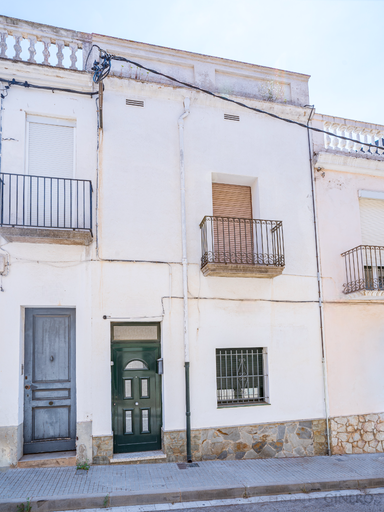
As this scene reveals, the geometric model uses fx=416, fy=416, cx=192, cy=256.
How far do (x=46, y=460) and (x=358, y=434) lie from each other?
594 centimetres

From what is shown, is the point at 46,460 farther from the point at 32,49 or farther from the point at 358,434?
the point at 32,49

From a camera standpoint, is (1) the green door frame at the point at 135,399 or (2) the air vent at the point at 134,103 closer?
(1) the green door frame at the point at 135,399

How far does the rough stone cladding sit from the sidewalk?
750mm

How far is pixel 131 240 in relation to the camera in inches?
297

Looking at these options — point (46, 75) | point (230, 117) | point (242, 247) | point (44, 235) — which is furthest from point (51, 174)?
point (242, 247)

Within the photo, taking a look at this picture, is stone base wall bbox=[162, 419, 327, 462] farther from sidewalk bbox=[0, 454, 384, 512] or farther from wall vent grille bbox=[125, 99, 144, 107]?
wall vent grille bbox=[125, 99, 144, 107]

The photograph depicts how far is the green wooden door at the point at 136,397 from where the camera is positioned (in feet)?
23.9

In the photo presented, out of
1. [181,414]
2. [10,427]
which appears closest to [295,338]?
[181,414]

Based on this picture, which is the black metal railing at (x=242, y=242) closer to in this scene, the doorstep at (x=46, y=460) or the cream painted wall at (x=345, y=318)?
the cream painted wall at (x=345, y=318)

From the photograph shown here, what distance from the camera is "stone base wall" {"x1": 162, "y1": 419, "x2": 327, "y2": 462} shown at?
23.8 feet

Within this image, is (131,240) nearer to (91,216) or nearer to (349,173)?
(91,216)

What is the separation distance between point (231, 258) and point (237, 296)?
2.44ft

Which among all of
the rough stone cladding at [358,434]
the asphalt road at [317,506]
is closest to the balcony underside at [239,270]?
the rough stone cladding at [358,434]

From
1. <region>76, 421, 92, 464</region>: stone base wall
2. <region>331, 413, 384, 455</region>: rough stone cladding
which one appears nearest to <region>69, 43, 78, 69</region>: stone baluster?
<region>76, 421, 92, 464</region>: stone base wall
